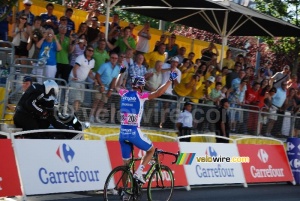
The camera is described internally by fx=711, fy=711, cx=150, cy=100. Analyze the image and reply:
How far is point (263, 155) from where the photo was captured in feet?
57.8

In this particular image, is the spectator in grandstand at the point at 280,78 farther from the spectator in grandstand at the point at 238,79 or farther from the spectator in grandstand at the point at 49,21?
the spectator in grandstand at the point at 49,21

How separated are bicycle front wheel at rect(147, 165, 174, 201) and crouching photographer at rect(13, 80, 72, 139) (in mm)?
2296

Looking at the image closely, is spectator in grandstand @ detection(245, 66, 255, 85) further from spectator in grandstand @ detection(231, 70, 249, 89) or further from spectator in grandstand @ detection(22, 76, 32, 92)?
spectator in grandstand @ detection(22, 76, 32, 92)

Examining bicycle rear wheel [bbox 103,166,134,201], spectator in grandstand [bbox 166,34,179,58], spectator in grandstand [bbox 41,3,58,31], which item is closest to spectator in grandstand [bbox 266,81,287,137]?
spectator in grandstand [bbox 166,34,179,58]

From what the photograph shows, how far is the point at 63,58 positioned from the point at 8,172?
482 cm

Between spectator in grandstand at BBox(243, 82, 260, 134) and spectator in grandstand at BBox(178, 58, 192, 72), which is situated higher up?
spectator in grandstand at BBox(178, 58, 192, 72)

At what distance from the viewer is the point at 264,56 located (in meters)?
39.3

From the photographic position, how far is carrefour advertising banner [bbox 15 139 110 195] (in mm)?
12094

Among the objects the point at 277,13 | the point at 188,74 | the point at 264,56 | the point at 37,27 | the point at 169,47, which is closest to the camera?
the point at 37,27

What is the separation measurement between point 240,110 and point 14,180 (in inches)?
363

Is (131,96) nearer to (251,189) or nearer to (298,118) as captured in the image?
(251,189)

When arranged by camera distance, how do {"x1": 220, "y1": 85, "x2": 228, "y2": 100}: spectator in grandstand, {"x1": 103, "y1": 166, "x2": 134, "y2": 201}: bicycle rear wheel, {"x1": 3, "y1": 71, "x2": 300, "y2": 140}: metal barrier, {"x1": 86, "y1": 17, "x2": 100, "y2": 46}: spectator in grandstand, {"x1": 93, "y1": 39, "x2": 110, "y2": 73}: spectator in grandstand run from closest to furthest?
1. {"x1": 103, "y1": 166, "x2": 134, "y2": 201}: bicycle rear wheel
2. {"x1": 3, "y1": 71, "x2": 300, "y2": 140}: metal barrier
3. {"x1": 93, "y1": 39, "x2": 110, "y2": 73}: spectator in grandstand
4. {"x1": 86, "y1": 17, "x2": 100, "y2": 46}: spectator in grandstand
5. {"x1": 220, "y1": 85, "x2": 228, "y2": 100}: spectator in grandstand

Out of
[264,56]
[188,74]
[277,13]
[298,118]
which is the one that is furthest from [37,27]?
[264,56]

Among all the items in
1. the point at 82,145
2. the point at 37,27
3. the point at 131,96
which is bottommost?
the point at 82,145
